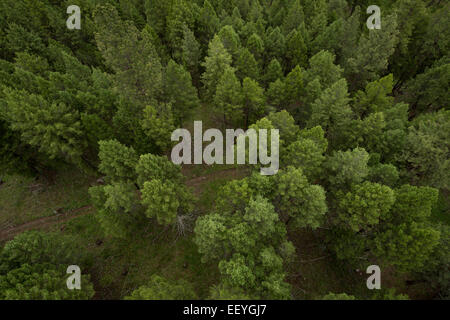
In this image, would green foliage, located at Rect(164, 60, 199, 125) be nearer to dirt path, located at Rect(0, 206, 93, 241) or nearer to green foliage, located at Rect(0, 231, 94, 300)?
dirt path, located at Rect(0, 206, 93, 241)

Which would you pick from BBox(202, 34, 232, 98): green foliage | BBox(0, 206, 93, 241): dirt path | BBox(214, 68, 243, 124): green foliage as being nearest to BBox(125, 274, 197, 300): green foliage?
BBox(0, 206, 93, 241): dirt path

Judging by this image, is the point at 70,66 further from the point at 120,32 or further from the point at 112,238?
the point at 112,238

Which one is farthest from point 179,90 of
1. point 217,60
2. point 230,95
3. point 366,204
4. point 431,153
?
point 431,153

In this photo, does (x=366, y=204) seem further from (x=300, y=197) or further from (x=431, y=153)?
(x=431, y=153)

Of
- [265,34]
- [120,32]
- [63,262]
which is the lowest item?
[63,262]

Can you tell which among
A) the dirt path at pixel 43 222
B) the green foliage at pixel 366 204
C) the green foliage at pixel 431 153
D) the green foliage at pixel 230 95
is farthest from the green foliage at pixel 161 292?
the green foliage at pixel 431 153

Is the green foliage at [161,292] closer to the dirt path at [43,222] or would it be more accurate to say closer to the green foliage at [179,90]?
the dirt path at [43,222]
